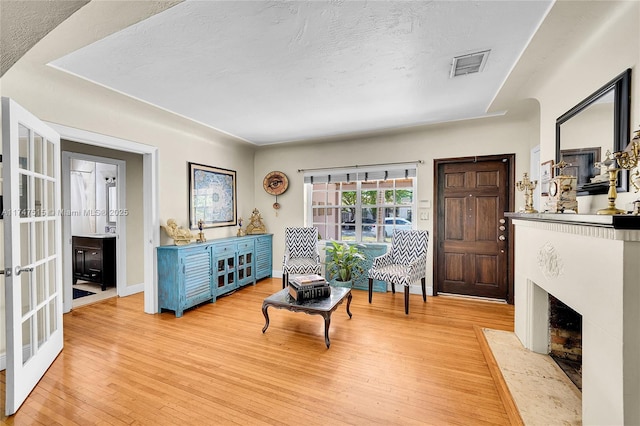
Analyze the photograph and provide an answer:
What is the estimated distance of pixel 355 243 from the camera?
14.5ft

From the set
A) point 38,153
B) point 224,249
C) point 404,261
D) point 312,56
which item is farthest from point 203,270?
point 312,56

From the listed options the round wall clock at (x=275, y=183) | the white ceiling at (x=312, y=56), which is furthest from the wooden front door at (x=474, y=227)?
the round wall clock at (x=275, y=183)

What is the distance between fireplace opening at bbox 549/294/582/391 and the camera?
220cm

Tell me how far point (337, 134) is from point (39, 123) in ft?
10.6

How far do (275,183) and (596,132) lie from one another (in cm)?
416

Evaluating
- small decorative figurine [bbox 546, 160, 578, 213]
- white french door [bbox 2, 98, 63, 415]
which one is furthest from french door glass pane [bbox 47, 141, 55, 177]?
small decorative figurine [bbox 546, 160, 578, 213]

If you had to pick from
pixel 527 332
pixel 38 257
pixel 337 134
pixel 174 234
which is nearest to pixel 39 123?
pixel 38 257

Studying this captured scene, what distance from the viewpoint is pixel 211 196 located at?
14.0 ft

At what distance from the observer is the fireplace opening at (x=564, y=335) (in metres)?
2.20

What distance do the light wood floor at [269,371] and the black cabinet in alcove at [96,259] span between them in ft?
3.90

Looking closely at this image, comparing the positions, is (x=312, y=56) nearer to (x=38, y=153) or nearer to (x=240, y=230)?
(x=38, y=153)

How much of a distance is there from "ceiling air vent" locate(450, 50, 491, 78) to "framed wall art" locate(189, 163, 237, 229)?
11.2ft

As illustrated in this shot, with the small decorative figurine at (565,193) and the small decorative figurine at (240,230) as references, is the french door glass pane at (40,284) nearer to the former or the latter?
the small decorative figurine at (240,230)

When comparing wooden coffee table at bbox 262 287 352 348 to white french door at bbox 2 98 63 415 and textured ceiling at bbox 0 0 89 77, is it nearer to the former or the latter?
white french door at bbox 2 98 63 415
